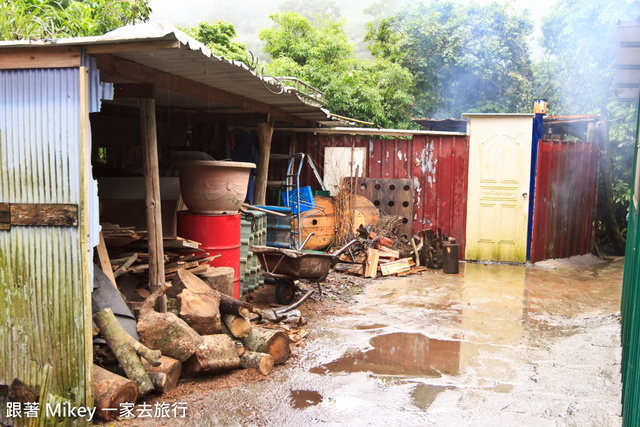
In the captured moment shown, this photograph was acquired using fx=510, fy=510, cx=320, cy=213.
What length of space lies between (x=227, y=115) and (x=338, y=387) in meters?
5.82

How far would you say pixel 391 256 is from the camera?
32.6ft

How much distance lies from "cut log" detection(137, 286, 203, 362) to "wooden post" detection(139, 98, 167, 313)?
0.65 meters

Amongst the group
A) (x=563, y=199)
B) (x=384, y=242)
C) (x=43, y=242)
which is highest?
(x=563, y=199)

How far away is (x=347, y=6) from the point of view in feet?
354

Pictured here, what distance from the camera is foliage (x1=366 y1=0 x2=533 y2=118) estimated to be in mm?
20984

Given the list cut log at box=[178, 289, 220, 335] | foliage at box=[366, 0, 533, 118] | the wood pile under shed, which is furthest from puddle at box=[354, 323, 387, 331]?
foliage at box=[366, 0, 533, 118]

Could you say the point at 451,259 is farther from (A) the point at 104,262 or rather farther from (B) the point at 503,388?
(A) the point at 104,262

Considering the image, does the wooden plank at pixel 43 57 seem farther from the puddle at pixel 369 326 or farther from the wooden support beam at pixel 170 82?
the puddle at pixel 369 326

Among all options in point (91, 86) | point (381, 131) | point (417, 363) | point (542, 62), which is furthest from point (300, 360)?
point (542, 62)

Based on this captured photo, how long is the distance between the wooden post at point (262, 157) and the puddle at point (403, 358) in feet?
13.8

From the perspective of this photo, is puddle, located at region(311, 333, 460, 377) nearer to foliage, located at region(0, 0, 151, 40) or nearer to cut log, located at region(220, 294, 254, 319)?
cut log, located at region(220, 294, 254, 319)

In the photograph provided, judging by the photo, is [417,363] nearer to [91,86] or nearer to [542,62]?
[91,86]

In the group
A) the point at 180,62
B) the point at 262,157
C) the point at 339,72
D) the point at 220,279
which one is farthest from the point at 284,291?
the point at 339,72

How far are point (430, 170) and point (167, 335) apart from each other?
8204 millimetres
